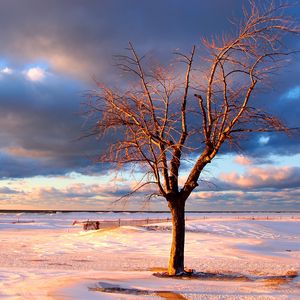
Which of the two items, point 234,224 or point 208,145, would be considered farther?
point 234,224

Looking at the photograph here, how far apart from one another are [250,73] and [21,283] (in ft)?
31.3

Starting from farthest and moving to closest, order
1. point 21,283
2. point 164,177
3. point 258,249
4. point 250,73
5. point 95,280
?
point 258,249
point 164,177
point 250,73
point 95,280
point 21,283

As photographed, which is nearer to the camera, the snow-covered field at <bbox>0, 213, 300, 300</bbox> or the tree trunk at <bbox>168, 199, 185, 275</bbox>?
the snow-covered field at <bbox>0, 213, 300, 300</bbox>

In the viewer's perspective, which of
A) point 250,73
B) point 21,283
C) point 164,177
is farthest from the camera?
point 164,177

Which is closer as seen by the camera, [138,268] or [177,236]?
[177,236]

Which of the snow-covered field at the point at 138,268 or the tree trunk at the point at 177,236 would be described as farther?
the tree trunk at the point at 177,236

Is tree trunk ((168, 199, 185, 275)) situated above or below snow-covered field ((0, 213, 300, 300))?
above

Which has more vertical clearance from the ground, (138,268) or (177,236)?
(177,236)

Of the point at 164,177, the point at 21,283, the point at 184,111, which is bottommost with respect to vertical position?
the point at 21,283

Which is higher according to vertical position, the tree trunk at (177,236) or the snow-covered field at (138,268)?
the tree trunk at (177,236)

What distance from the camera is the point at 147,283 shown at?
48.7 ft

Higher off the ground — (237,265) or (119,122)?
(119,122)

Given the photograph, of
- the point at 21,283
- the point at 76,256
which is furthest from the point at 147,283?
the point at 76,256

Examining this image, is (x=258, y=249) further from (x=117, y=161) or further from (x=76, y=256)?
(x=117, y=161)
